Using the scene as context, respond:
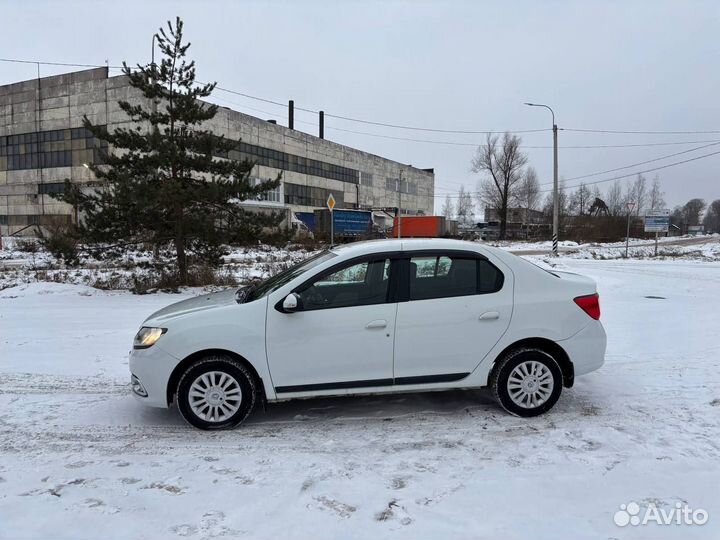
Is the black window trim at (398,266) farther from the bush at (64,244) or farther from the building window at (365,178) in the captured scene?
the building window at (365,178)

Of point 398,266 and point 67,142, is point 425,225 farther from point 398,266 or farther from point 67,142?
point 398,266

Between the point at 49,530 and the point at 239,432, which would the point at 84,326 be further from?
the point at 49,530

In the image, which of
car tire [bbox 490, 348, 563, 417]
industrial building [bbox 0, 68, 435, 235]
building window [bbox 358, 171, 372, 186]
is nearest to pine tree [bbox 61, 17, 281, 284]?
car tire [bbox 490, 348, 563, 417]

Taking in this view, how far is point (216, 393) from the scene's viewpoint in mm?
4348

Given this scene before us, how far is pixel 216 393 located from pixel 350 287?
1.50 metres

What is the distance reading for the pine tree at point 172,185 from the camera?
12.5 metres

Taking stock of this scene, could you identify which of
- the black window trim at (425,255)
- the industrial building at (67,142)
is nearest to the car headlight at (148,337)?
the black window trim at (425,255)

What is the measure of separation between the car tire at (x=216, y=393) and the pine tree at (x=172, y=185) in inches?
339

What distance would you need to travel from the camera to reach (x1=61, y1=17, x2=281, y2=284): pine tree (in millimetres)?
12453

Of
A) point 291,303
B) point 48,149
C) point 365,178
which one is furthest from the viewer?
point 365,178

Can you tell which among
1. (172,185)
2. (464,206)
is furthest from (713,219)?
(172,185)

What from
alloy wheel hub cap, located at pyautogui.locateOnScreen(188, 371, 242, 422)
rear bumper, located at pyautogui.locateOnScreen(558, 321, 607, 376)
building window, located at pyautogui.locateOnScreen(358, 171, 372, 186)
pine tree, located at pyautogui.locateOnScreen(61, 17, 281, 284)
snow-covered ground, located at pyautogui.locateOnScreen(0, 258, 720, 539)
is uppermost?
building window, located at pyautogui.locateOnScreen(358, 171, 372, 186)

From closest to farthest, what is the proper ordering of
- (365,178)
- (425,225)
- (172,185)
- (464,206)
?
(172,185), (425,225), (365,178), (464,206)

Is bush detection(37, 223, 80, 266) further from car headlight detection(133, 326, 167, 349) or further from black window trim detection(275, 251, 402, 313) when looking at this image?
black window trim detection(275, 251, 402, 313)
